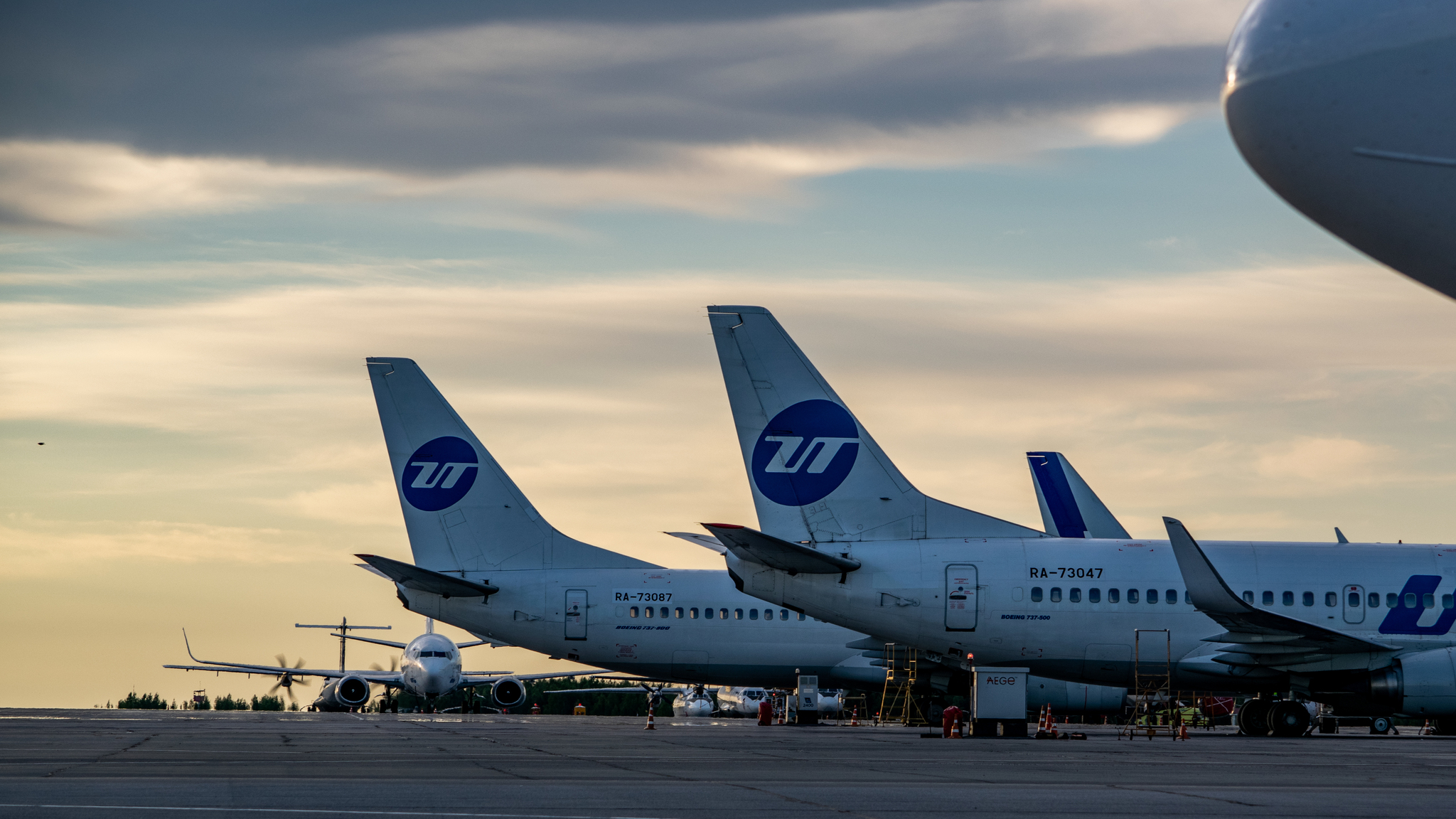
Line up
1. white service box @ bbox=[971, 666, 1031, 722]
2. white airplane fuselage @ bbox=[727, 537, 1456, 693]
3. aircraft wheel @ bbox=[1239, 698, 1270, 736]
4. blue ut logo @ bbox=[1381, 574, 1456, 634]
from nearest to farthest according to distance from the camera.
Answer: white service box @ bbox=[971, 666, 1031, 722], white airplane fuselage @ bbox=[727, 537, 1456, 693], blue ut logo @ bbox=[1381, 574, 1456, 634], aircraft wheel @ bbox=[1239, 698, 1270, 736]

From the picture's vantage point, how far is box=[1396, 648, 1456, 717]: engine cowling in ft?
89.1

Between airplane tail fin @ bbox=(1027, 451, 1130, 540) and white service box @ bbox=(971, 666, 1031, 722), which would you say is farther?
airplane tail fin @ bbox=(1027, 451, 1130, 540)

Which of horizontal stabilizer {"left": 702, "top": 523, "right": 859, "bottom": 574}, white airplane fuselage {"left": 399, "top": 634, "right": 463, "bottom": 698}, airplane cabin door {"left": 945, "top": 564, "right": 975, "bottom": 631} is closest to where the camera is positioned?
horizontal stabilizer {"left": 702, "top": 523, "right": 859, "bottom": 574}

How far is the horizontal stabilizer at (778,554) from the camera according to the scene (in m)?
26.4

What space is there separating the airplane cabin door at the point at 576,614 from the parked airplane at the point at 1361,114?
29.8 metres

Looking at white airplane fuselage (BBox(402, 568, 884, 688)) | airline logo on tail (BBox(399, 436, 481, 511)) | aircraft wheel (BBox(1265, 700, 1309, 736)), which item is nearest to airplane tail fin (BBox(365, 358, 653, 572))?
airline logo on tail (BBox(399, 436, 481, 511))

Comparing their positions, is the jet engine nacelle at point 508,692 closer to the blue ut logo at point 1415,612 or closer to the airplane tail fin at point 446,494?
the airplane tail fin at point 446,494

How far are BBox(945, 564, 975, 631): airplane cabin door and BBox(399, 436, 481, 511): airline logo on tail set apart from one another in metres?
13.2

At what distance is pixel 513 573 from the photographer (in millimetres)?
35688

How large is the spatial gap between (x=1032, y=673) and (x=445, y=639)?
26.6 meters

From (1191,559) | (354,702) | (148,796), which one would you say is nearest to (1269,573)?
(1191,559)

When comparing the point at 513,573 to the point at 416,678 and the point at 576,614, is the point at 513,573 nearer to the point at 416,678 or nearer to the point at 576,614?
the point at 576,614

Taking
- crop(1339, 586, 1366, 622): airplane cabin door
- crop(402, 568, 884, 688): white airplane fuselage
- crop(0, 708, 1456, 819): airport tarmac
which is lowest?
crop(0, 708, 1456, 819): airport tarmac

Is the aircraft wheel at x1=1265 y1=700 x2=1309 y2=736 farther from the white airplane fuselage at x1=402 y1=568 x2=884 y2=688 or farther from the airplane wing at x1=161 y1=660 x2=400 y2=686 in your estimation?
the airplane wing at x1=161 y1=660 x2=400 y2=686
